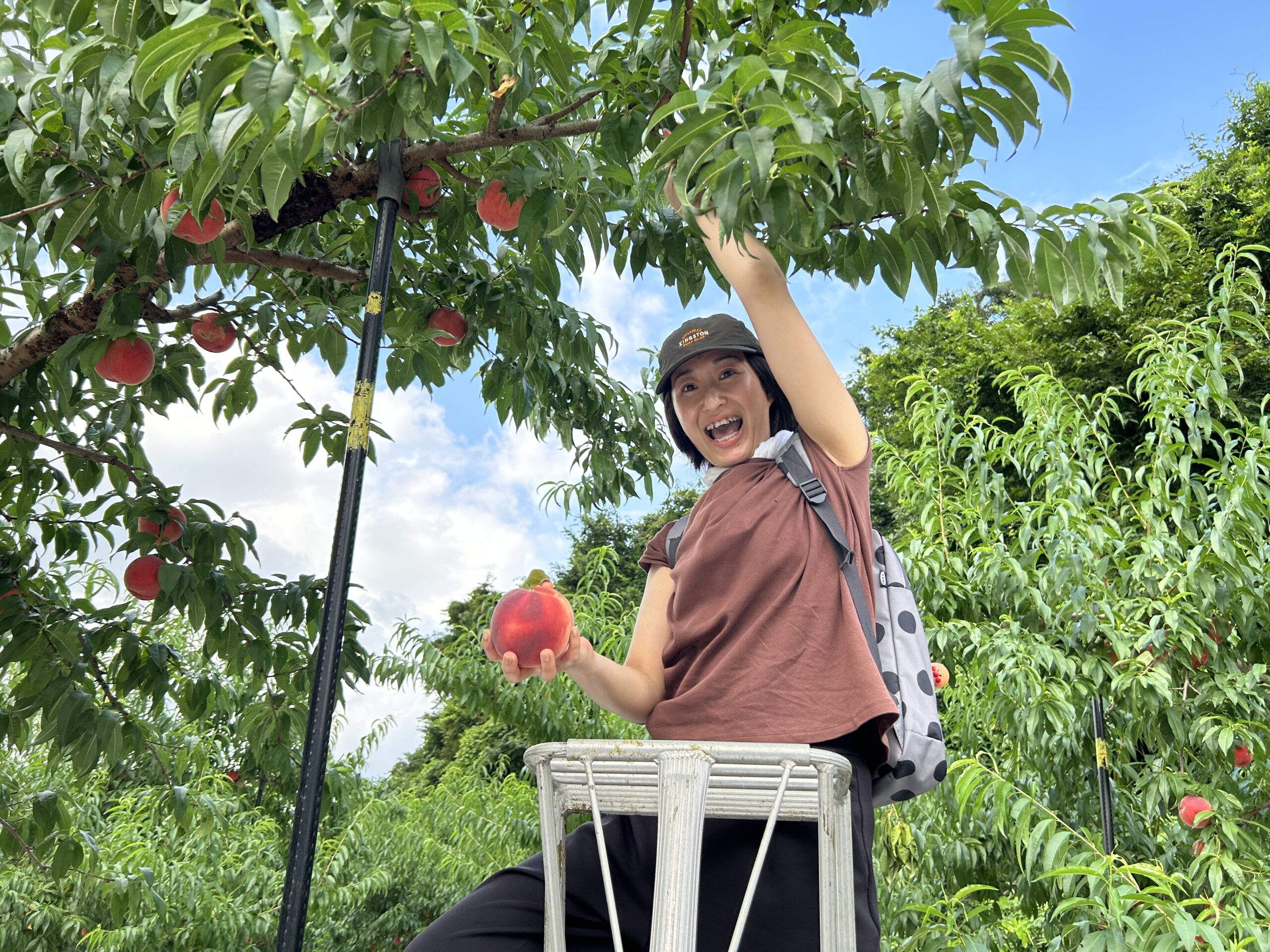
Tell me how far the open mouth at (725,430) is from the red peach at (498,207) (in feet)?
2.17

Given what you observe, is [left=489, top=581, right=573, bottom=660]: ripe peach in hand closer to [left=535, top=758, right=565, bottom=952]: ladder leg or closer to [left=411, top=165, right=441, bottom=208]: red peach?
[left=535, top=758, right=565, bottom=952]: ladder leg

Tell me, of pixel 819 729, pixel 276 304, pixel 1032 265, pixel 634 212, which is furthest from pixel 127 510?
pixel 1032 265

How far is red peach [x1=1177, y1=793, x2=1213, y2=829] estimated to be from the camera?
2.55 meters

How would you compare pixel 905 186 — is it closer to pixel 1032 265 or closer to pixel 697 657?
pixel 1032 265

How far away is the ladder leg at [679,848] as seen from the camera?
0.83 meters

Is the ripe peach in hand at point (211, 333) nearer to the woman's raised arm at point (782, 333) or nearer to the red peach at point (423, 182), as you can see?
the red peach at point (423, 182)

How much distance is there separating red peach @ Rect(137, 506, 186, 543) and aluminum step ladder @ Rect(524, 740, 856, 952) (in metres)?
1.33

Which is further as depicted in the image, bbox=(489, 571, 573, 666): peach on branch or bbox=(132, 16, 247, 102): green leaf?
bbox=(489, 571, 573, 666): peach on branch

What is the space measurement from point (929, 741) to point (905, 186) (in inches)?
22.9

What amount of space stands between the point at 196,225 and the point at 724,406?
896 mm

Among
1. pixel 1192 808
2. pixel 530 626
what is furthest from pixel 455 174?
pixel 1192 808

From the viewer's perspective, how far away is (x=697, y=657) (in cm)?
114

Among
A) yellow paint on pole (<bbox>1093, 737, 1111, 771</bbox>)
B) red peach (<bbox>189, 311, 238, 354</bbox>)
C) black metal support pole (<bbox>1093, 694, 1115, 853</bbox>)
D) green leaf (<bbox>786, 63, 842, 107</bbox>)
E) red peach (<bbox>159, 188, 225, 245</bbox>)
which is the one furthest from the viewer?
yellow paint on pole (<bbox>1093, 737, 1111, 771</bbox>)

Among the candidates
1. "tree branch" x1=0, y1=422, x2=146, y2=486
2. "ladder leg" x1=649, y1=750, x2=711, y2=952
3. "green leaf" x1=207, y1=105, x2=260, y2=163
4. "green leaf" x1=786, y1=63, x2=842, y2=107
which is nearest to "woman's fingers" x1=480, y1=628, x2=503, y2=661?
"ladder leg" x1=649, y1=750, x2=711, y2=952
